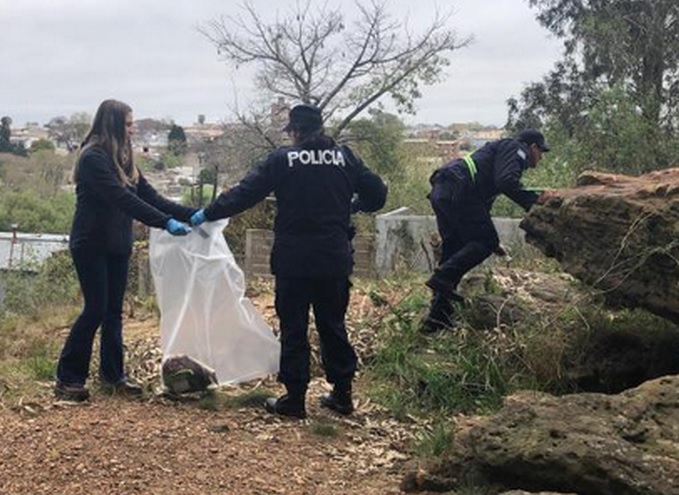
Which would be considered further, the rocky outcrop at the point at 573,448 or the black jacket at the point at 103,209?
the black jacket at the point at 103,209

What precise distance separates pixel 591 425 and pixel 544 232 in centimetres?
215

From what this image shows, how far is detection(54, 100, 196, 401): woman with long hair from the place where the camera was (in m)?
5.25

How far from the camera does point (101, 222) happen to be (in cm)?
533

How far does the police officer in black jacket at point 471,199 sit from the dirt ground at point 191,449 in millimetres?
1245

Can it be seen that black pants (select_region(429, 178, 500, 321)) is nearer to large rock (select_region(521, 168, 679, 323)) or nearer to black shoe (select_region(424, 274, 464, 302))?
black shoe (select_region(424, 274, 464, 302))

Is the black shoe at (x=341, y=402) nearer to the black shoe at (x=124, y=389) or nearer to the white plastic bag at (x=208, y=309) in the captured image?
the white plastic bag at (x=208, y=309)

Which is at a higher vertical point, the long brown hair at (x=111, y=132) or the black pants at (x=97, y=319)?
the long brown hair at (x=111, y=132)

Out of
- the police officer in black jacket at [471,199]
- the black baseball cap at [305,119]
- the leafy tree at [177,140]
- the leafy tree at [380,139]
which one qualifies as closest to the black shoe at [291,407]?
the black baseball cap at [305,119]

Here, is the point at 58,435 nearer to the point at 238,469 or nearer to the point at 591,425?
the point at 238,469

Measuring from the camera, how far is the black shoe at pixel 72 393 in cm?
534

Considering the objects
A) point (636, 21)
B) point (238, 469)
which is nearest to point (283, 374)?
point (238, 469)

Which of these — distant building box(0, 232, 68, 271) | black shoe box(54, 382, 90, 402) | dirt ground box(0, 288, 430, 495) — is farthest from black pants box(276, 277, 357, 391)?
distant building box(0, 232, 68, 271)

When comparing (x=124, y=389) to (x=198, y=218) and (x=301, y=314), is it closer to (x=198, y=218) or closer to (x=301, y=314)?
(x=198, y=218)

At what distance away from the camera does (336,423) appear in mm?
5176
